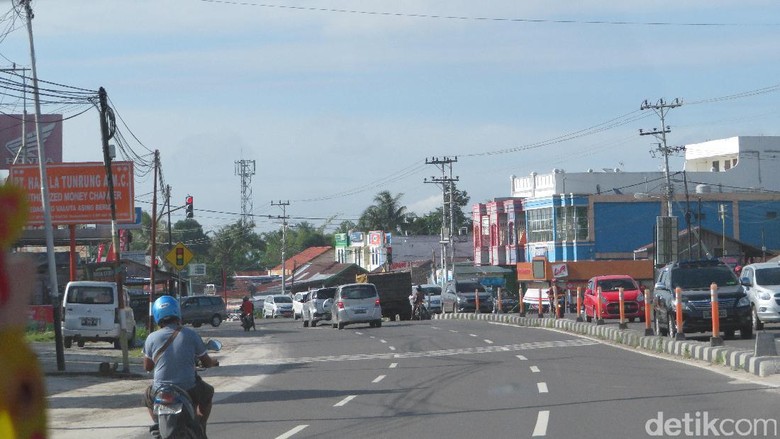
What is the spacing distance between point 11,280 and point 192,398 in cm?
755

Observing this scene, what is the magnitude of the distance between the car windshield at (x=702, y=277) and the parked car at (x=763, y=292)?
121 centimetres

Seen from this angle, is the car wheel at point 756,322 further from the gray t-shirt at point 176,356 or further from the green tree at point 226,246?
the green tree at point 226,246

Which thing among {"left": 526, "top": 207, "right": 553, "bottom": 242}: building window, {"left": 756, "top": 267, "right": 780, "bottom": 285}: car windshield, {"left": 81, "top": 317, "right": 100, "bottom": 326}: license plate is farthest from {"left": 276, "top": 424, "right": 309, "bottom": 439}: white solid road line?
{"left": 526, "top": 207, "right": 553, "bottom": 242}: building window

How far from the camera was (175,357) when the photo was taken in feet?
27.9

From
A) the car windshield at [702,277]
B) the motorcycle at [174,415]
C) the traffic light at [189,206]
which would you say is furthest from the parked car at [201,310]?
the motorcycle at [174,415]

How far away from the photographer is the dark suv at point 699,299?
959 inches

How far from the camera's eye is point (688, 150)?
95688mm

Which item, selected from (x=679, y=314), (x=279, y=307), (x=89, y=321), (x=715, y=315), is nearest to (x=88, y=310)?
(x=89, y=321)

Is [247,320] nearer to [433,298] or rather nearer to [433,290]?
[433,298]

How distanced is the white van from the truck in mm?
22093

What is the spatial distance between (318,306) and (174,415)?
141 ft

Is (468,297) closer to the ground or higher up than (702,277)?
closer to the ground

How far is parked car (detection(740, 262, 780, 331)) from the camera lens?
26906mm

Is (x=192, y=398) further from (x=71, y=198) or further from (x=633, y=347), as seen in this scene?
(x=71, y=198)
